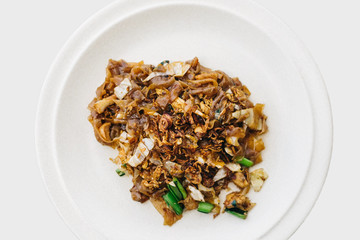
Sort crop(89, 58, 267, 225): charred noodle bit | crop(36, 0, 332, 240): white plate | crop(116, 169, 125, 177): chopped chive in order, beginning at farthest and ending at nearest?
crop(116, 169, 125, 177): chopped chive, crop(36, 0, 332, 240): white plate, crop(89, 58, 267, 225): charred noodle bit

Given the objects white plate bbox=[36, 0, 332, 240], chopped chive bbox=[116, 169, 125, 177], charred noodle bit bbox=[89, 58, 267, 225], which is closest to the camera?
charred noodle bit bbox=[89, 58, 267, 225]

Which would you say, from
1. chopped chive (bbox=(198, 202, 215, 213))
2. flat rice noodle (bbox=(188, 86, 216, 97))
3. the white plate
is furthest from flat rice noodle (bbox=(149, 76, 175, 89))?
chopped chive (bbox=(198, 202, 215, 213))

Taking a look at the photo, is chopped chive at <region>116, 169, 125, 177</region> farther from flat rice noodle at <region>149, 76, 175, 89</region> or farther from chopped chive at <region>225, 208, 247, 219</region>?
chopped chive at <region>225, 208, 247, 219</region>

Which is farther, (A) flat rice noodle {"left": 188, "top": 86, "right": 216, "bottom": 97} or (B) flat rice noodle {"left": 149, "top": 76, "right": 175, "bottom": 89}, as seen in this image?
(B) flat rice noodle {"left": 149, "top": 76, "right": 175, "bottom": 89}

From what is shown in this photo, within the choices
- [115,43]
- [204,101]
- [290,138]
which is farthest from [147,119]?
[290,138]

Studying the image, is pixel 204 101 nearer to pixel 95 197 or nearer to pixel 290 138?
pixel 290 138

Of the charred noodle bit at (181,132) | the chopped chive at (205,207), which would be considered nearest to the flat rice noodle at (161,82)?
the charred noodle bit at (181,132)

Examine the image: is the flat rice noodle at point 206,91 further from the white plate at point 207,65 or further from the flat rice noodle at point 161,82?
the white plate at point 207,65
